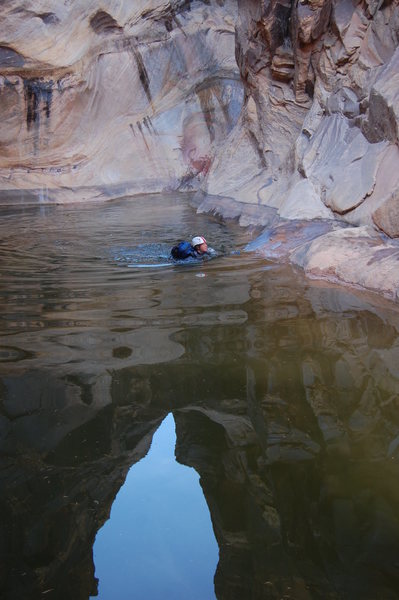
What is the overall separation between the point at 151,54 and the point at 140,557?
1791cm

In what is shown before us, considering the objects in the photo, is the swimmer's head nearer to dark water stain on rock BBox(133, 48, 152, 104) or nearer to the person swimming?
the person swimming

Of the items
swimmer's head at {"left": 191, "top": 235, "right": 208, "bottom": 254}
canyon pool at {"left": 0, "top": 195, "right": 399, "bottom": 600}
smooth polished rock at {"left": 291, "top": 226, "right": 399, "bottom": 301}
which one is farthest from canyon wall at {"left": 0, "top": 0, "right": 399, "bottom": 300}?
canyon pool at {"left": 0, "top": 195, "right": 399, "bottom": 600}

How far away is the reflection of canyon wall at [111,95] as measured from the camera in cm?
1579

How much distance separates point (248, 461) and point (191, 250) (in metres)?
4.96

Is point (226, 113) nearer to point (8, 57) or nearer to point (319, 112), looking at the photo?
point (8, 57)

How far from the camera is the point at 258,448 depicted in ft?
8.28

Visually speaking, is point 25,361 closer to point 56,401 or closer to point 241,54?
point 56,401

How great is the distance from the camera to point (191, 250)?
23.7 feet

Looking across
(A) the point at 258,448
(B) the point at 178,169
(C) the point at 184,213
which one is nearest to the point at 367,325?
(A) the point at 258,448

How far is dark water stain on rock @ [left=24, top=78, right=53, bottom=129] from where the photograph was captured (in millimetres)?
15789

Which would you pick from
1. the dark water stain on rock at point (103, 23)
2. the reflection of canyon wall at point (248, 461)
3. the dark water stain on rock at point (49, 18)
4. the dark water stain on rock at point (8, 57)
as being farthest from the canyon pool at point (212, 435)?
the dark water stain on rock at point (103, 23)

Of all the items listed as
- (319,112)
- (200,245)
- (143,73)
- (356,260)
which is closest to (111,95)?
(143,73)

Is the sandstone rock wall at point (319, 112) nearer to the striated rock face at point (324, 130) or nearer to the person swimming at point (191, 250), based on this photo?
the striated rock face at point (324, 130)

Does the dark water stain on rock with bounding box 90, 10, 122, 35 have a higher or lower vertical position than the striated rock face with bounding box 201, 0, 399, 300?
higher
